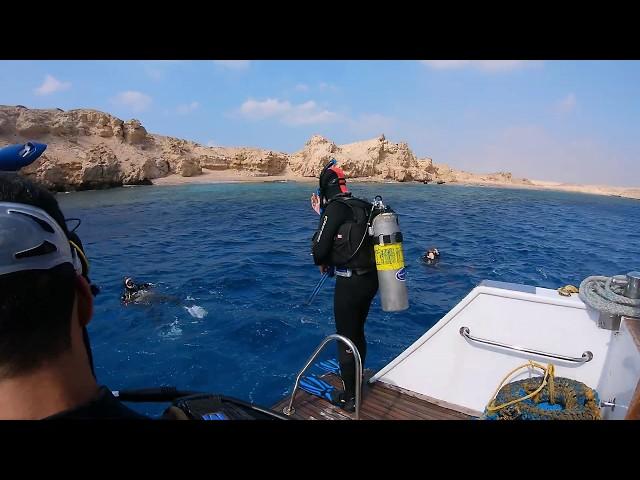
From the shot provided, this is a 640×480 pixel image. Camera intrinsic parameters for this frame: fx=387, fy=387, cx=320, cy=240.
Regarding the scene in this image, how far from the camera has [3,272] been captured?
881 mm

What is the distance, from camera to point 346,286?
3.85 metres

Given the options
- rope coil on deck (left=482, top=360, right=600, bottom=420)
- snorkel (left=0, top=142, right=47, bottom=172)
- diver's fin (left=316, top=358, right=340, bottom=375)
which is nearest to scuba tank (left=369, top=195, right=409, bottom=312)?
rope coil on deck (left=482, top=360, right=600, bottom=420)

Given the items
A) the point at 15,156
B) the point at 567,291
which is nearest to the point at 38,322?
the point at 15,156

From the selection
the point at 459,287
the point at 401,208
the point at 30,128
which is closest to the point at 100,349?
the point at 459,287

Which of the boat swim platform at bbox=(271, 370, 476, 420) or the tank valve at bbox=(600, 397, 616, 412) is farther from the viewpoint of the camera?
the boat swim platform at bbox=(271, 370, 476, 420)

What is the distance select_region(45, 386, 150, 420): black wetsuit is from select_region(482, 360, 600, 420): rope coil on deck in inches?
116

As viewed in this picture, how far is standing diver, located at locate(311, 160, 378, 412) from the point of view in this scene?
3783 millimetres

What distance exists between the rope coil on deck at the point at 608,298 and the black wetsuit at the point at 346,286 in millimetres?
2307

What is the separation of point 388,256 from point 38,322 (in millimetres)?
3045

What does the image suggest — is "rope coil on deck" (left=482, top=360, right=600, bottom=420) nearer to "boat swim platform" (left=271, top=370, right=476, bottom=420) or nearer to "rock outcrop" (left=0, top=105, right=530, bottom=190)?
"boat swim platform" (left=271, top=370, right=476, bottom=420)

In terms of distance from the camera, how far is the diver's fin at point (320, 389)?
421 cm

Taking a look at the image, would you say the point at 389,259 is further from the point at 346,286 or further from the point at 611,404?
the point at 611,404
